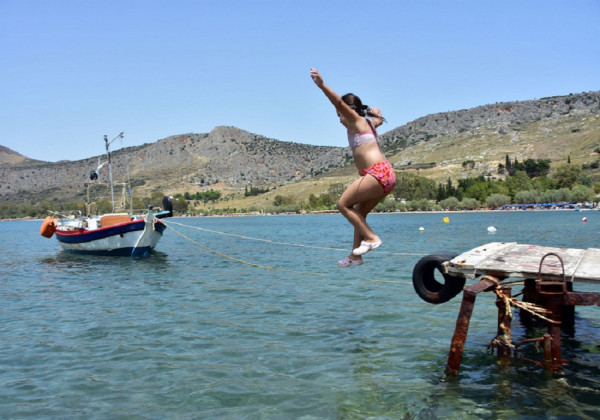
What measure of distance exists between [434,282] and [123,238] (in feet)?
102

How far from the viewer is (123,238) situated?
122 ft

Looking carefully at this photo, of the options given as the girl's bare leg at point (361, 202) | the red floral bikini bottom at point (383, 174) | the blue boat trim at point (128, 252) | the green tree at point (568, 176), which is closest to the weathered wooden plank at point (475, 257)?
the girl's bare leg at point (361, 202)

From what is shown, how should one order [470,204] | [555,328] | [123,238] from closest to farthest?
[555,328] < [123,238] < [470,204]

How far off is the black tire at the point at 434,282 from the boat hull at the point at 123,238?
2963 cm

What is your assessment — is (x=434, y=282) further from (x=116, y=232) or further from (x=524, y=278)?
(x=116, y=232)

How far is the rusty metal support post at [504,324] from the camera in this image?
8.59m

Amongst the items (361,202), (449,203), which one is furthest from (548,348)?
(449,203)

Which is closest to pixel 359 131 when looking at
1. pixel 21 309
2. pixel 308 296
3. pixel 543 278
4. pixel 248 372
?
pixel 543 278

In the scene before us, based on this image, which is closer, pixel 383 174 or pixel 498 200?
pixel 383 174

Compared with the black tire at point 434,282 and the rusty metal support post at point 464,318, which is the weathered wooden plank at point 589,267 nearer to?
the rusty metal support post at point 464,318

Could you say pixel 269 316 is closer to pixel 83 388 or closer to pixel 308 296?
pixel 308 296

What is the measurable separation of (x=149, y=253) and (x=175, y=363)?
101ft

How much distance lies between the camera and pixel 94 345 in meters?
11.8

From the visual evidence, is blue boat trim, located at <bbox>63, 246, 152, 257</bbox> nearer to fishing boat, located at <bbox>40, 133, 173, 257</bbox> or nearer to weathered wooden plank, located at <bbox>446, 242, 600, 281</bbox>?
fishing boat, located at <bbox>40, 133, 173, 257</bbox>
